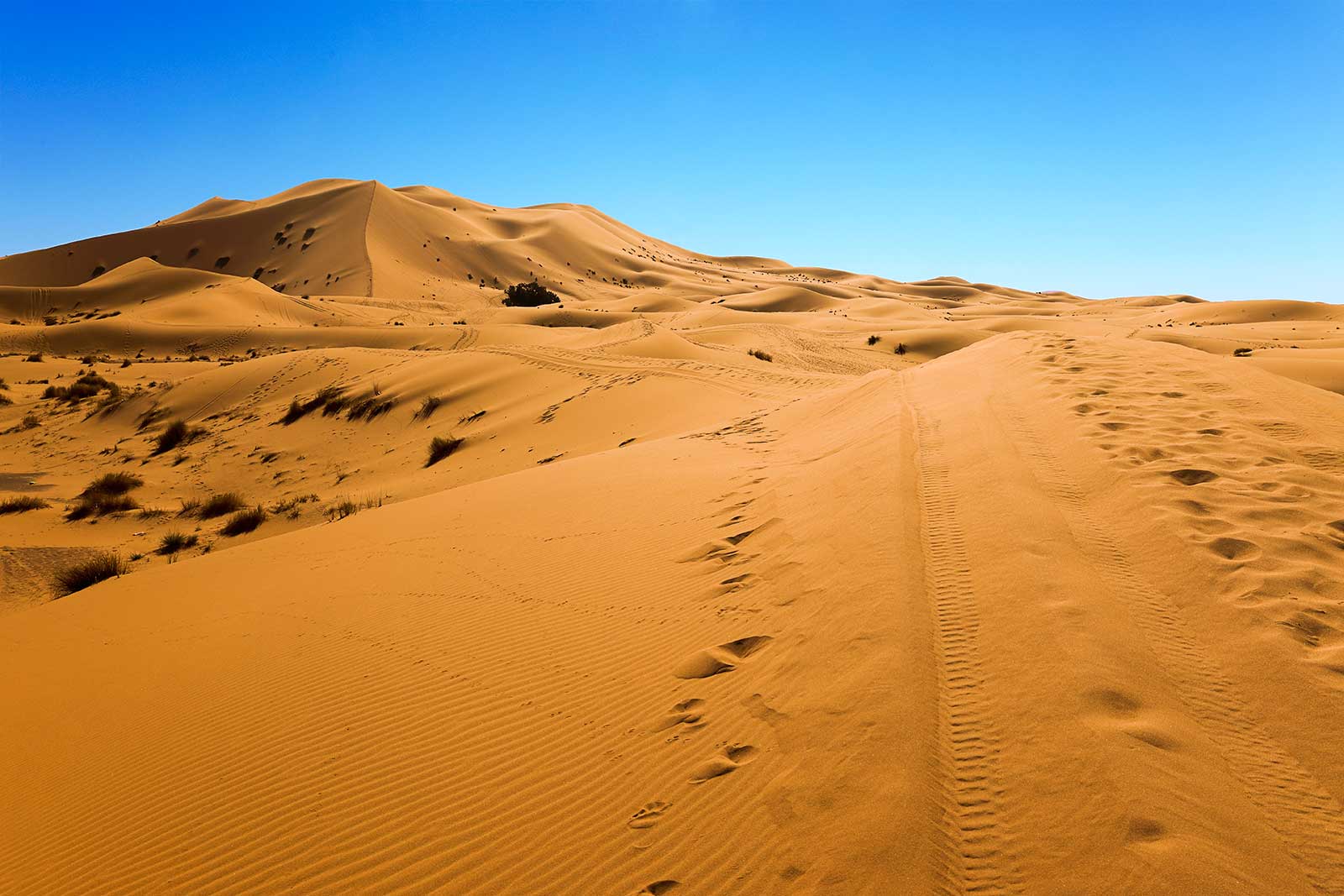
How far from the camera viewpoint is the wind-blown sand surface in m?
2.76

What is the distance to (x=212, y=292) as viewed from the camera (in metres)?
42.3

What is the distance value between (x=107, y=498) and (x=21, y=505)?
120 cm

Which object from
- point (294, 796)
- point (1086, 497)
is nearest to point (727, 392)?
point (1086, 497)

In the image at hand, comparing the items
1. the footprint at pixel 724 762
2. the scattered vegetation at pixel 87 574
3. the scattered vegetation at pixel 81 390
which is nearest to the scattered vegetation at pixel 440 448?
the scattered vegetation at pixel 87 574

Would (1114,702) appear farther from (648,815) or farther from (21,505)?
(21,505)

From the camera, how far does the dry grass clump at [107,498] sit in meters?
11.9

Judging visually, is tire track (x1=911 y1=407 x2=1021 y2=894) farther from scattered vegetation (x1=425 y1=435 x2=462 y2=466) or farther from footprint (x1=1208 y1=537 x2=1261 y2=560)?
scattered vegetation (x1=425 y1=435 x2=462 y2=466)

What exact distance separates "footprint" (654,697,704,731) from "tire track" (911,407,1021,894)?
1202 millimetres

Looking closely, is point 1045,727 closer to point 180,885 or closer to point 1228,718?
point 1228,718

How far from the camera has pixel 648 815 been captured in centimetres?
311

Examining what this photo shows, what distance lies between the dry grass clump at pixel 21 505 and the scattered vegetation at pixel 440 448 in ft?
20.7

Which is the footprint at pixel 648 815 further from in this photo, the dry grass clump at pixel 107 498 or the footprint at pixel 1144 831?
the dry grass clump at pixel 107 498

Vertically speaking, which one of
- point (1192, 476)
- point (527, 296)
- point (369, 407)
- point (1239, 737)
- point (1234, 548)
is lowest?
point (1239, 737)

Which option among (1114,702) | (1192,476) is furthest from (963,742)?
(1192,476)
